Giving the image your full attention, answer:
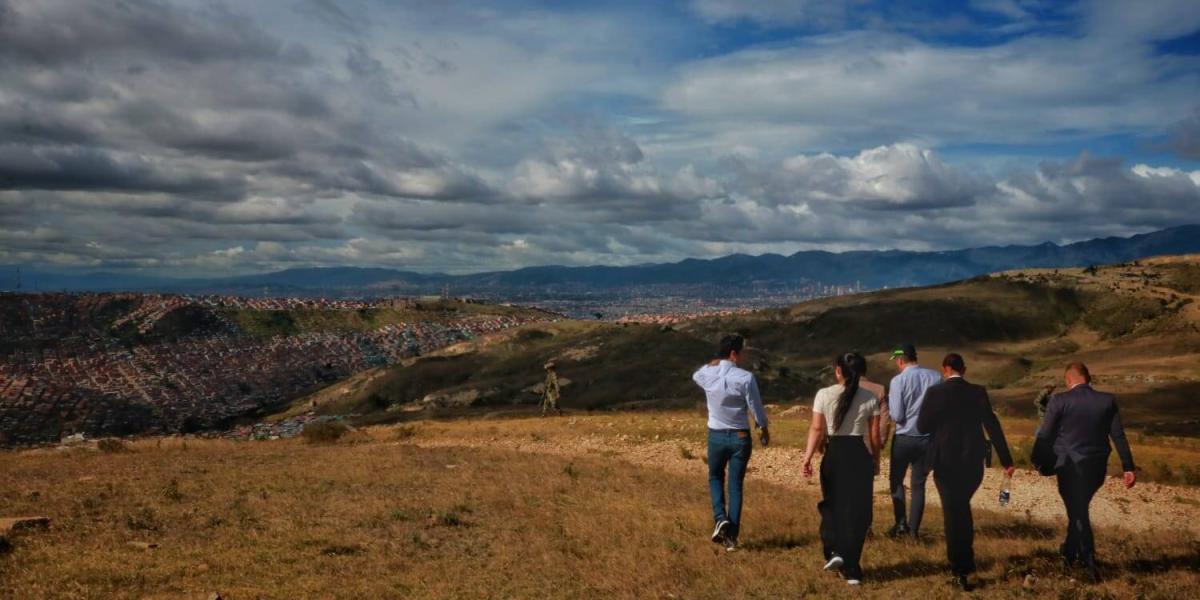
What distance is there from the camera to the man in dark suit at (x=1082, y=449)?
8.79 meters

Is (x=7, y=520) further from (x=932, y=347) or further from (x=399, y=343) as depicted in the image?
(x=399, y=343)

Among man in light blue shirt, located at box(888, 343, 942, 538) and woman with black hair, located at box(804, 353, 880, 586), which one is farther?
man in light blue shirt, located at box(888, 343, 942, 538)

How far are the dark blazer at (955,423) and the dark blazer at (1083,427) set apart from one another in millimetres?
777

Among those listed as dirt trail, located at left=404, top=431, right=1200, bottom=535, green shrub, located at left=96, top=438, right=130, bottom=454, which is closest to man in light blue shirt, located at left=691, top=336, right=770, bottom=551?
dirt trail, located at left=404, top=431, right=1200, bottom=535

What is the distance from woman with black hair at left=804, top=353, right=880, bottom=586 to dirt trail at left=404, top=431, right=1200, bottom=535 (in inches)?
201

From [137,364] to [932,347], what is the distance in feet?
413

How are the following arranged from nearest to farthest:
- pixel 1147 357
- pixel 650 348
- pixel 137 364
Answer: pixel 1147 357
pixel 650 348
pixel 137 364

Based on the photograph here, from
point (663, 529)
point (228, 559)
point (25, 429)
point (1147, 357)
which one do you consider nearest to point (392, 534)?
point (228, 559)

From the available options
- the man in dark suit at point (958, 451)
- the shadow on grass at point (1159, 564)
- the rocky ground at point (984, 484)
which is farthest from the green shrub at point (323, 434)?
the shadow on grass at point (1159, 564)

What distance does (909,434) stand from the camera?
10.8 meters

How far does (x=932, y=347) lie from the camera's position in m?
73.6

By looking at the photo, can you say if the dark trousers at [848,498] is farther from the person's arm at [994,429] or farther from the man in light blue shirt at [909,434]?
the man in light blue shirt at [909,434]

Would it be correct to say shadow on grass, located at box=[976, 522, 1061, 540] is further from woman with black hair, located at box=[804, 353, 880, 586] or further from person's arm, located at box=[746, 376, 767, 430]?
person's arm, located at box=[746, 376, 767, 430]

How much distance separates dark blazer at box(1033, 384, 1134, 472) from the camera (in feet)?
28.9
